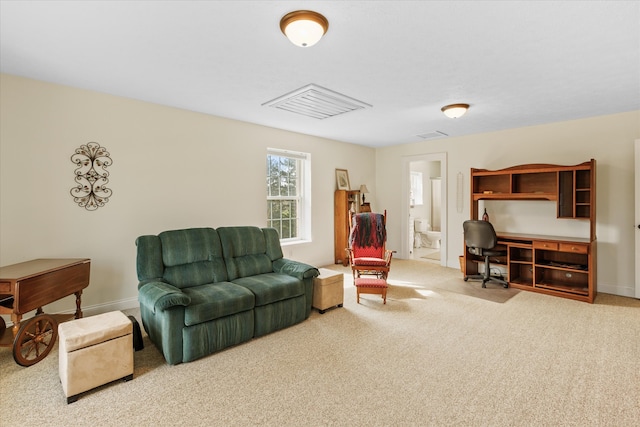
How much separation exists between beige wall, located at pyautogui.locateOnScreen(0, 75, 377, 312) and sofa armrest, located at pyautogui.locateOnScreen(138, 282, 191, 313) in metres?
1.24

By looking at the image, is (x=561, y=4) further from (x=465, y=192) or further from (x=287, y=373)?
(x=465, y=192)

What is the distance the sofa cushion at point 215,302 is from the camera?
8.29 ft

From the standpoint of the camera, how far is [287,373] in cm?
235

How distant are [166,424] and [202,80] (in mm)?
2819

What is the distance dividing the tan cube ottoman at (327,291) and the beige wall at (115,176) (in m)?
1.75

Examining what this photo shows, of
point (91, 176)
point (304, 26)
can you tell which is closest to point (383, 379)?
point (304, 26)

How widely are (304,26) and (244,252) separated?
7.86ft

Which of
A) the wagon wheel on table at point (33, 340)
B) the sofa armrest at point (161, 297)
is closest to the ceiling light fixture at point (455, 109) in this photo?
the sofa armrest at point (161, 297)

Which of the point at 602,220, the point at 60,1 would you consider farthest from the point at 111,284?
the point at 602,220

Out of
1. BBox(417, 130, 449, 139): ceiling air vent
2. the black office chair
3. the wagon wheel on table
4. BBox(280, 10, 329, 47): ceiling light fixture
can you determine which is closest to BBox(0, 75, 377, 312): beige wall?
the wagon wheel on table

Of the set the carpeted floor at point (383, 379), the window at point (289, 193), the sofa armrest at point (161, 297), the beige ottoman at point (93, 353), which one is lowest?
the carpeted floor at point (383, 379)

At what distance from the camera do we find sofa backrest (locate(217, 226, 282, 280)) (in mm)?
3445

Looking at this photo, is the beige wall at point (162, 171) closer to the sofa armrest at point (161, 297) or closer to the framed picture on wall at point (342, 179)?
the framed picture on wall at point (342, 179)

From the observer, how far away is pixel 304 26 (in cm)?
202
